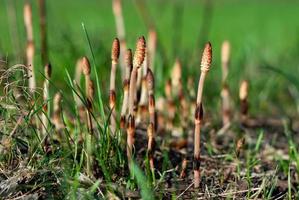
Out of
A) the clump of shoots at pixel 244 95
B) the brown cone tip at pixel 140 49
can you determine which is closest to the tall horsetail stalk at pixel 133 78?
the brown cone tip at pixel 140 49

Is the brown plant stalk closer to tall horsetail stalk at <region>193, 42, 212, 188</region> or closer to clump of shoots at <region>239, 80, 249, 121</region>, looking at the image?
tall horsetail stalk at <region>193, 42, 212, 188</region>

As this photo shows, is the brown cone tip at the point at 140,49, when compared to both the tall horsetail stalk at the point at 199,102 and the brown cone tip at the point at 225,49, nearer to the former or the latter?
the tall horsetail stalk at the point at 199,102

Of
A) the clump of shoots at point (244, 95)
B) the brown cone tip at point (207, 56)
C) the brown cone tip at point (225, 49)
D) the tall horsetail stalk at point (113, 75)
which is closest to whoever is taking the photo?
the brown cone tip at point (207, 56)

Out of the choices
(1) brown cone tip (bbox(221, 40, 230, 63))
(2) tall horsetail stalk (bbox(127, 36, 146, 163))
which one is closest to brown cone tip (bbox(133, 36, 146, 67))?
(2) tall horsetail stalk (bbox(127, 36, 146, 163))

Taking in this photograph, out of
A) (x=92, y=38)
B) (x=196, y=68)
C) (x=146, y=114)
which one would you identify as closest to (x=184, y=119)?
(x=146, y=114)

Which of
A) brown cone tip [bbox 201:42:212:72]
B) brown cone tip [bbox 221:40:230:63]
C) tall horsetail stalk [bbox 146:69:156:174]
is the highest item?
brown cone tip [bbox 201:42:212:72]

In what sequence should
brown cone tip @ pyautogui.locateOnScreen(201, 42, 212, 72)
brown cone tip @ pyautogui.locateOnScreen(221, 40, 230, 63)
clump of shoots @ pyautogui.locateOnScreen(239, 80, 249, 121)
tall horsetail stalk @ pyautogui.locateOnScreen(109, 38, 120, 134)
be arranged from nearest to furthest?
brown cone tip @ pyautogui.locateOnScreen(201, 42, 212, 72) < tall horsetail stalk @ pyautogui.locateOnScreen(109, 38, 120, 134) < clump of shoots @ pyautogui.locateOnScreen(239, 80, 249, 121) < brown cone tip @ pyautogui.locateOnScreen(221, 40, 230, 63)

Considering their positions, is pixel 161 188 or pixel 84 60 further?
pixel 84 60

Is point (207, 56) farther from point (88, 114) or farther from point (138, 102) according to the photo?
point (138, 102)

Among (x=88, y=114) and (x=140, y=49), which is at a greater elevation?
(x=140, y=49)

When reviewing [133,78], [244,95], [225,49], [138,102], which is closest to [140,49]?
[133,78]

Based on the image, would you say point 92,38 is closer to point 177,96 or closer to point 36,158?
point 177,96
